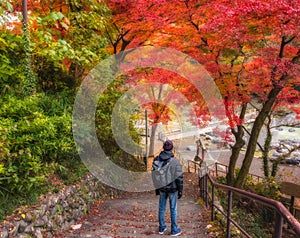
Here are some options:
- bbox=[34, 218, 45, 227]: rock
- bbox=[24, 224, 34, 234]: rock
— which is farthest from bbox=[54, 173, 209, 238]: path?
bbox=[24, 224, 34, 234]: rock

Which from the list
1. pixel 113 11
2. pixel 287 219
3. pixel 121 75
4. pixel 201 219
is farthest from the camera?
pixel 113 11

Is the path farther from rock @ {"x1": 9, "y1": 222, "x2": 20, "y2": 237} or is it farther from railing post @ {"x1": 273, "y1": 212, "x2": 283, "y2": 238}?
railing post @ {"x1": 273, "y1": 212, "x2": 283, "y2": 238}

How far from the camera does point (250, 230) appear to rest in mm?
6938

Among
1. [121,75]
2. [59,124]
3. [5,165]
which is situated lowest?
[5,165]

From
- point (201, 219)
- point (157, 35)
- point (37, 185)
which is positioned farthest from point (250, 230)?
point (157, 35)

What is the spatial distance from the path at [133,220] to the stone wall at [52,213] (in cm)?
21

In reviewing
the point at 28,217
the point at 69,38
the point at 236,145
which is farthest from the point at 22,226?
the point at 236,145

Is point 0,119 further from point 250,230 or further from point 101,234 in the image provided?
point 250,230

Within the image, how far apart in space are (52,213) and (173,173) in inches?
83.4

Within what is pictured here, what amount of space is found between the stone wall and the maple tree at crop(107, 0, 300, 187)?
5.00 m

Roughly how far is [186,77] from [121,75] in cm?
285

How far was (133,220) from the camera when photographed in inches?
216

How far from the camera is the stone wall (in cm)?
342

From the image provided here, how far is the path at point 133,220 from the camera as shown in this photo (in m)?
4.52
